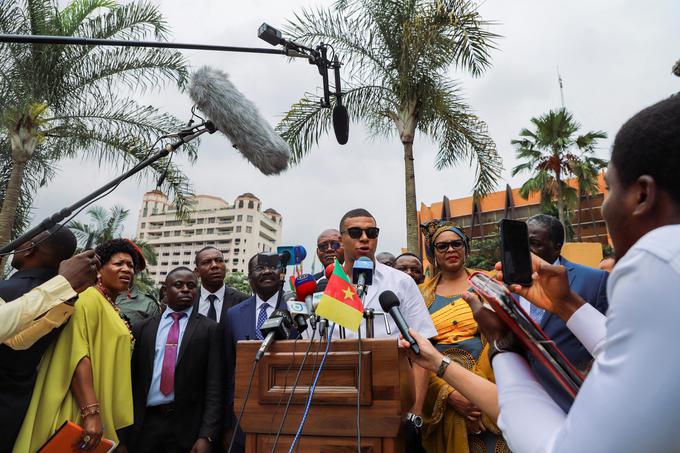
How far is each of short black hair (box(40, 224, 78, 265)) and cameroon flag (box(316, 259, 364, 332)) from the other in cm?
181

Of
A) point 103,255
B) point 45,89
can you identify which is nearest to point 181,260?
point 45,89

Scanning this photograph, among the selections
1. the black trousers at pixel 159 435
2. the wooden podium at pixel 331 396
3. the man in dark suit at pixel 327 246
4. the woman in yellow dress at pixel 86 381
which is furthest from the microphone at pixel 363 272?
the man in dark suit at pixel 327 246

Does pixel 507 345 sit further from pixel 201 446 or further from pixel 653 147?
pixel 201 446

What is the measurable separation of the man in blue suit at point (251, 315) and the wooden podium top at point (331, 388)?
148cm

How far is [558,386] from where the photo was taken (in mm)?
1393

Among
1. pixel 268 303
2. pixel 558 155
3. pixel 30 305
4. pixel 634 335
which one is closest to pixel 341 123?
pixel 268 303

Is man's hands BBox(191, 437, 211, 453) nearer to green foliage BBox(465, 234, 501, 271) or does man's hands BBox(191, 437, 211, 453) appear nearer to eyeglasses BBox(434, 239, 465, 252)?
eyeglasses BBox(434, 239, 465, 252)

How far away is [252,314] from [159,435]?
1092 millimetres

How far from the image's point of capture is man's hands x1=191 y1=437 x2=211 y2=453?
350 centimetres

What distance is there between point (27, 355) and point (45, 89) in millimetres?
9493

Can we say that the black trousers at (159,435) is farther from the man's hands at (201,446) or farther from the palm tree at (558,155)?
the palm tree at (558,155)

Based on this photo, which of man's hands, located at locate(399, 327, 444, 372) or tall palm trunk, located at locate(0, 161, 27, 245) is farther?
tall palm trunk, located at locate(0, 161, 27, 245)

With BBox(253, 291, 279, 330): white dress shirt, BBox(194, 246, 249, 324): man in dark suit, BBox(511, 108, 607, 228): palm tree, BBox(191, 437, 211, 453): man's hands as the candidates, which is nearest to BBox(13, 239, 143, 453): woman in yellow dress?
BBox(191, 437, 211, 453): man's hands

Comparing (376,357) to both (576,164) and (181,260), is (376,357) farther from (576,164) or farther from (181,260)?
(181,260)
